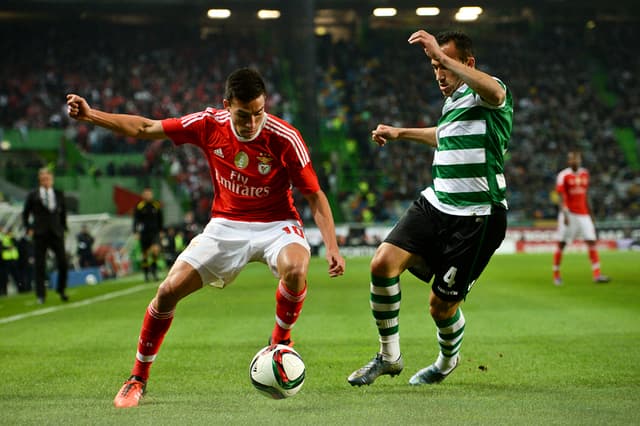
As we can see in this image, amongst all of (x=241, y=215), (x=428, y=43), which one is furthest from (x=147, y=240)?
(x=428, y=43)

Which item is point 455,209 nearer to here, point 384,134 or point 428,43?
point 384,134

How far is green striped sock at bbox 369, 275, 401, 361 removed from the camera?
5.86 meters

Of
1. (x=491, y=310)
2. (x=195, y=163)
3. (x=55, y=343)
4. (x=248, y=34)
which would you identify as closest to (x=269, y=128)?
(x=55, y=343)

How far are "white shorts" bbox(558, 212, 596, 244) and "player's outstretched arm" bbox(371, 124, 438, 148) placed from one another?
10.4m

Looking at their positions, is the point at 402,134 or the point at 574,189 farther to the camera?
the point at 574,189

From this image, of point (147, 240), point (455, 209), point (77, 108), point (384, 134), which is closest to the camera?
point (77, 108)

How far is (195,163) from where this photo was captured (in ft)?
112

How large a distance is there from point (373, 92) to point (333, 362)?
33.6 m

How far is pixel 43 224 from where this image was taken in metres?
14.1

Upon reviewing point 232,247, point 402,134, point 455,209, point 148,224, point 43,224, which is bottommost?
point 148,224

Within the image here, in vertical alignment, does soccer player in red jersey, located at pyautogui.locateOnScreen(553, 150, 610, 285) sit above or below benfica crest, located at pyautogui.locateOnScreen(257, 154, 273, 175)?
below

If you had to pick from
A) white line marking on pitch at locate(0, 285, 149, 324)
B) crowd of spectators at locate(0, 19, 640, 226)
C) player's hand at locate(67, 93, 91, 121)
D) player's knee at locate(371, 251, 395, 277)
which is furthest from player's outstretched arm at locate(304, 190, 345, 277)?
crowd of spectators at locate(0, 19, 640, 226)

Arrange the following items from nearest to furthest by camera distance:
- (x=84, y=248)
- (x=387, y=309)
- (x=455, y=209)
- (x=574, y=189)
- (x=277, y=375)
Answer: (x=277, y=375) → (x=455, y=209) → (x=387, y=309) → (x=574, y=189) → (x=84, y=248)

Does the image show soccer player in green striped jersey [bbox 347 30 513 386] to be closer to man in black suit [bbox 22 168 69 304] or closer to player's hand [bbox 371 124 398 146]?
player's hand [bbox 371 124 398 146]
